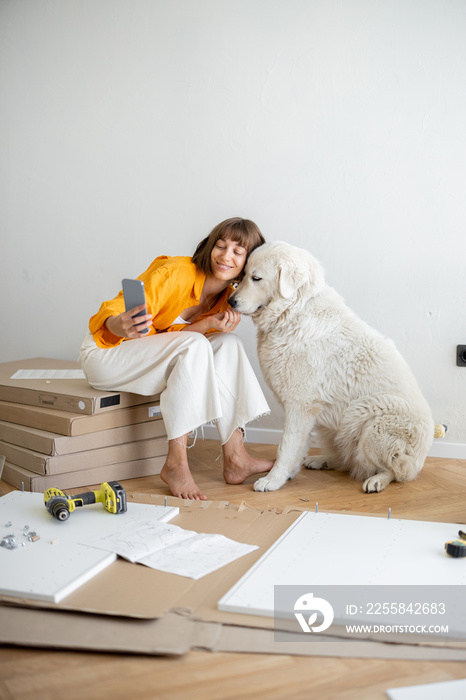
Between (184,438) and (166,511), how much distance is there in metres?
0.46

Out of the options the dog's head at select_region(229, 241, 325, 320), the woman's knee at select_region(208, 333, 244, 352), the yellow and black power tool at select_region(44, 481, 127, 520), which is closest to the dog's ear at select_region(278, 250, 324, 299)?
the dog's head at select_region(229, 241, 325, 320)

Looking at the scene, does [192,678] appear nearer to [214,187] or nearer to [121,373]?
[121,373]

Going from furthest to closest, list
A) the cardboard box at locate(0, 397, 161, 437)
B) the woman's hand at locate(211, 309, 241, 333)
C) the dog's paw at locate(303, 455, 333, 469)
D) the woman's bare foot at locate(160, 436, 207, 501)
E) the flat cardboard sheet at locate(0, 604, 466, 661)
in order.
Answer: the dog's paw at locate(303, 455, 333, 469) → the woman's hand at locate(211, 309, 241, 333) → the cardboard box at locate(0, 397, 161, 437) → the woman's bare foot at locate(160, 436, 207, 501) → the flat cardboard sheet at locate(0, 604, 466, 661)

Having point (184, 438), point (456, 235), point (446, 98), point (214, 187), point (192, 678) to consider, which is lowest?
point (192, 678)

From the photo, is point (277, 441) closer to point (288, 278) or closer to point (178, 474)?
point (178, 474)

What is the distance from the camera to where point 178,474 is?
2.46 metres

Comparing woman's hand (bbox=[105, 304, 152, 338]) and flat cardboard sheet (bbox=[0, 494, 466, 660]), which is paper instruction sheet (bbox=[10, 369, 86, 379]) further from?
flat cardboard sheet (bbox=[0, 494, 466, 660])

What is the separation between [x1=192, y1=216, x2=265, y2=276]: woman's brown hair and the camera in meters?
2.58

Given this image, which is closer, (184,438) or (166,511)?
(166,511)

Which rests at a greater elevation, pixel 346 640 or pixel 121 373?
pixel 121 373

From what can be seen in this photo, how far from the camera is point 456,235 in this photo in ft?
9.96

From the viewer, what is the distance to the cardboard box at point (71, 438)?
8.18ft

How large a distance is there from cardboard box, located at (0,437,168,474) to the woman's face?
32.7 inches

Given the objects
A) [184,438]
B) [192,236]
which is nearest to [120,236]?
[192,236]
